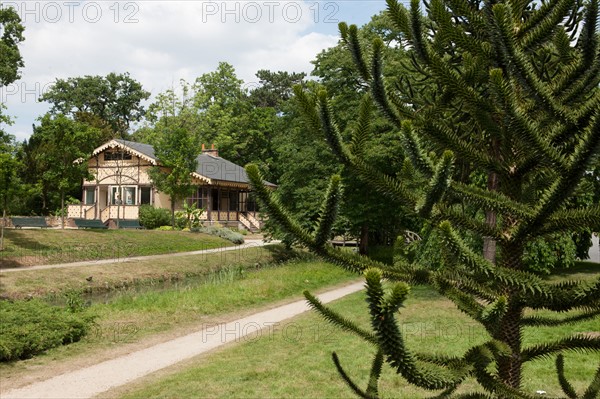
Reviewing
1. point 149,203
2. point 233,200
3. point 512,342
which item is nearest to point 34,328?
point 512,342

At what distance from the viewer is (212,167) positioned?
45.5m

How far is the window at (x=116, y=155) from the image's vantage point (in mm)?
43625

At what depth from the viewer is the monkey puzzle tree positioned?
221 centimetres

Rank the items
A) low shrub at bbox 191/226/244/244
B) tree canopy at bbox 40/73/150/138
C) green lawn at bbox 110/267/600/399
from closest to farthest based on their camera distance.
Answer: green lawn at bbox 110/267/600/399, low shrub at bbox 191/226/244/244, tree canopy at bbox 40/73/150/138

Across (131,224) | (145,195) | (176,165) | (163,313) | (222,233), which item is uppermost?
(176,165)

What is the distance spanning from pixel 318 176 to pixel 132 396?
20342 millimetres

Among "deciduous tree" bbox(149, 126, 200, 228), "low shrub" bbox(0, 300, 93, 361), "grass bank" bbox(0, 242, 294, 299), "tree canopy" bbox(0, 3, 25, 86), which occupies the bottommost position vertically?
"grass bank" bbox(0, 242, 294, 299)

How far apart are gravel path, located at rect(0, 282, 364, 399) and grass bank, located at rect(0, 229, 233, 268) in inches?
531

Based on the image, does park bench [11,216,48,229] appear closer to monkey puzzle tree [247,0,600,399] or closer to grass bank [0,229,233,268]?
grass bank [0,229,233,268]

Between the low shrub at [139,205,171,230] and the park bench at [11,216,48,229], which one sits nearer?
the park bench at [11,216,48,229]

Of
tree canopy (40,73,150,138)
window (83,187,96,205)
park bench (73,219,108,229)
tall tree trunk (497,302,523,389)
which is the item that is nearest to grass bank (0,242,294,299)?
park bench (73,219,108,229)

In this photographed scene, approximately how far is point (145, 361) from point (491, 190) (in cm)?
832

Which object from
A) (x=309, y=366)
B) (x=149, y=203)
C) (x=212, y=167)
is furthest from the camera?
(x=212, y=167)

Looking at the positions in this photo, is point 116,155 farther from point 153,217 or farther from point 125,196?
point 153,217
